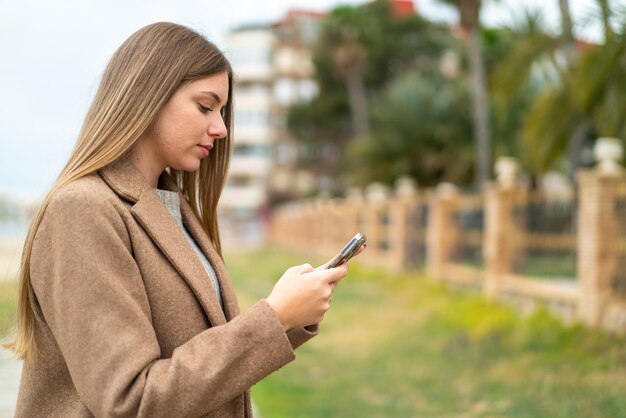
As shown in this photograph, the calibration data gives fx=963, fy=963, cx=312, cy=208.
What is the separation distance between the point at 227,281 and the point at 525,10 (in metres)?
20.7

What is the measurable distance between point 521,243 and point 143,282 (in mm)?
11312

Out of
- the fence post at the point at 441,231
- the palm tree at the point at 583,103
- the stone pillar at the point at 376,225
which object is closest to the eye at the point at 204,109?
the palm tree at the point at 583,103

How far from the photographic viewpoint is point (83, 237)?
1.66m

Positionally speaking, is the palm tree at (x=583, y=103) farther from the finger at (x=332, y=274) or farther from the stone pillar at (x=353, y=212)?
the stone pillar at (x=353, y=212)

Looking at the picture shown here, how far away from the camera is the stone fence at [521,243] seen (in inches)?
381

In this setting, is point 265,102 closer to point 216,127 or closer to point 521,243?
point 521,243

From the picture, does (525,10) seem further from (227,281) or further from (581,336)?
(227,281)

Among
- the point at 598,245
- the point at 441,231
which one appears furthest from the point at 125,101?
the point at 441,231

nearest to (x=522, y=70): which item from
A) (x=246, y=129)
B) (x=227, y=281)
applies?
(x=227, y=281)

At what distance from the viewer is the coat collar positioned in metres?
1.77

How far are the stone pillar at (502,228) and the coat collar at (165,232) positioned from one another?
11.1 metres

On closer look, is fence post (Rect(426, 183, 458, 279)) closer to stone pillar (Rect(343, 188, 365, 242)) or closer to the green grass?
the green grass

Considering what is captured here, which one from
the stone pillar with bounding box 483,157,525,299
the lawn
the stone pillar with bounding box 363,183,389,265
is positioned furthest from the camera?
the stone pillar with bounding box 363,183,389,265

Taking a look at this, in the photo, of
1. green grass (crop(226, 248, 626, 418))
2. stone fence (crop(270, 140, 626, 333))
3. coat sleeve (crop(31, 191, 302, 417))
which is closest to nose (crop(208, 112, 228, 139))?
coat sleeve (crop(31, 191, 302, 417))
